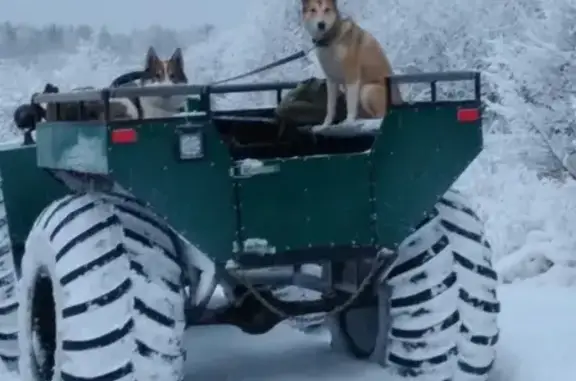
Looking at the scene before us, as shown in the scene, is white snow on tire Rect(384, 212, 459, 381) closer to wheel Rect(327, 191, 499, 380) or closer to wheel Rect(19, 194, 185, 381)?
wheel Rect(327, 191, 499, 380)

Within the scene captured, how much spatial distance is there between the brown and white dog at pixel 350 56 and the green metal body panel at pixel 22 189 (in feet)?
5.04

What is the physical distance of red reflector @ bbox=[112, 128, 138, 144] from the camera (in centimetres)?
386

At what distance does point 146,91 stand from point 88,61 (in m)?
31.2

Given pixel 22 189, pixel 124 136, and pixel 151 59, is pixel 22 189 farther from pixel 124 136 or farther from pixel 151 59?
pixel 124 136

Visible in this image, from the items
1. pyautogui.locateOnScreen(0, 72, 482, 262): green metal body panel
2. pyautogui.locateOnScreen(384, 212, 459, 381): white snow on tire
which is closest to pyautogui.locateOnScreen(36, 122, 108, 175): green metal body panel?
pyautogui.locateOnScreen(0, 72, 482, 262): green metal body panel

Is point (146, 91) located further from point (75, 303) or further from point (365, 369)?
point (365, 369)

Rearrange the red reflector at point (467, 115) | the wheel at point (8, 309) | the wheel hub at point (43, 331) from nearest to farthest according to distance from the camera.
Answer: the red reflector at point (467, 115) < the wheel hub at point (43, 331) < the wheel at point (8, 309)

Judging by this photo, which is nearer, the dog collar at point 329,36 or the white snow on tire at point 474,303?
the white snow on tire at point 474,303

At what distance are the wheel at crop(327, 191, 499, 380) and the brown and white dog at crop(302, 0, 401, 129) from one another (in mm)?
631

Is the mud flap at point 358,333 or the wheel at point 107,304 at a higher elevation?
the wheel at point 107,304

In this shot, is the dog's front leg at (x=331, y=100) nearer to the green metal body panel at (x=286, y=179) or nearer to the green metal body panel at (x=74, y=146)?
the green metal body panel at (x=286, y=179)

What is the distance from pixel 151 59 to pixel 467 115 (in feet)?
8.99

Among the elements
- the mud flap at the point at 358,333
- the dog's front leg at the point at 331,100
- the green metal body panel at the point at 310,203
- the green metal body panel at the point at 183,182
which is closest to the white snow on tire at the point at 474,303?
the mud flap at the point at 358,333

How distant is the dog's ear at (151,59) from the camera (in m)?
6.61
